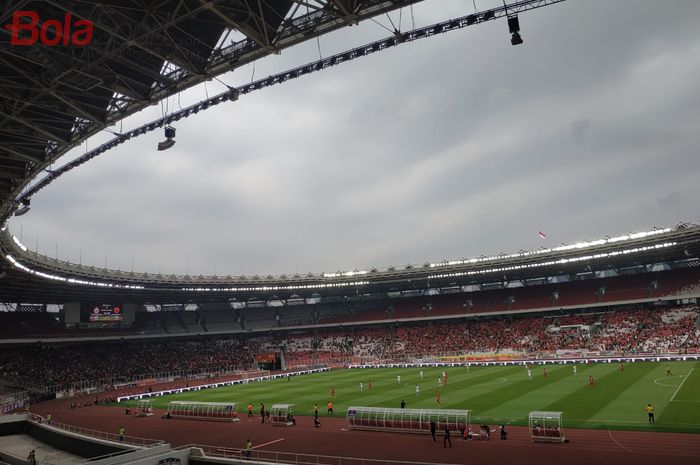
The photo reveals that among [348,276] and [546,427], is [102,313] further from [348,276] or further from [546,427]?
[546,427]

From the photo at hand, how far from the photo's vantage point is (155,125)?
87.0ft

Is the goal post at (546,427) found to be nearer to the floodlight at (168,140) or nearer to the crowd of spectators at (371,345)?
the floodlight at (168,140)

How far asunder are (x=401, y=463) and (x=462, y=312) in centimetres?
7056

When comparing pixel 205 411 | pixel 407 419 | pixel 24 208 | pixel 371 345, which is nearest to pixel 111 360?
pixel 371 345

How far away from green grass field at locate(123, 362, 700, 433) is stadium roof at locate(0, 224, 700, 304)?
795 inches

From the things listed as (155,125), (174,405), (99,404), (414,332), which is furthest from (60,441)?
(414,332)

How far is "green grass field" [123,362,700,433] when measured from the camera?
101 feet

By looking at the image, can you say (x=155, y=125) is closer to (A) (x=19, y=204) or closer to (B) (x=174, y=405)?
(A) (x=19, y=204)

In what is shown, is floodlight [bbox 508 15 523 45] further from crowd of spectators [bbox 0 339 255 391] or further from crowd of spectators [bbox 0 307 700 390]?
crowd of spectators [bbox 0 339 255 391]

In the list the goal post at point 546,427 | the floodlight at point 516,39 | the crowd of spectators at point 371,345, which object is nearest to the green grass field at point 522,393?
the goal post at point 546,427

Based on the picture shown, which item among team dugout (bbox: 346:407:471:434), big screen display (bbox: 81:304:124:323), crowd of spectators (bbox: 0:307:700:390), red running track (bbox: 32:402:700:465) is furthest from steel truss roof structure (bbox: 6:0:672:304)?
big screen display (bbox: 81:304:124:323)

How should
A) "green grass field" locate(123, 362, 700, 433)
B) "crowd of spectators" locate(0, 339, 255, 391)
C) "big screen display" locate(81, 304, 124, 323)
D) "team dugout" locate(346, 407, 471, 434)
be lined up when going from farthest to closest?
"big screen display" locate(81, 304, 124, 323)
"crowd of spectators" locate(0, 339, 255, 391)
"green grass field" locate(123, 362, 700, 433)
"team dugout" locate(346, 407, 471, 434)

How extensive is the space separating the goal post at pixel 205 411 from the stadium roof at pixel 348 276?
21.6m

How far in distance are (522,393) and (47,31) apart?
40.4 meters
